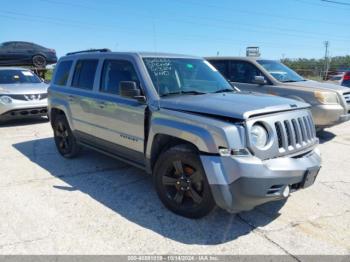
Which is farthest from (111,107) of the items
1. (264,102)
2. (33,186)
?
(264,102)

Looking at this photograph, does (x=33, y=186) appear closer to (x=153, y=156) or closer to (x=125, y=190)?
(x=125, y=190)

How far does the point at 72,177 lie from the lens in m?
5.07

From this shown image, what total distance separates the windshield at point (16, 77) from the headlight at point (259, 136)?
29.9 ft

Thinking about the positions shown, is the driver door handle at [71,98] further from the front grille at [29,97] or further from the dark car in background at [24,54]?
the dark car in background at [24,54]

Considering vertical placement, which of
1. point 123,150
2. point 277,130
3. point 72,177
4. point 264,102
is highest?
point 264,102

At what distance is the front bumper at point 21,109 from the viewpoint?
29.6 ft

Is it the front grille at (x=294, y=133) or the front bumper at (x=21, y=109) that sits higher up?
the front grille at (x=294, y=133)

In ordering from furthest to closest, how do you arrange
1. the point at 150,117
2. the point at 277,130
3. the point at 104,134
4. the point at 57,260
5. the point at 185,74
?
the point at 104,134
the point at 185,74
the point at 150,117
the point at 277,130
the point at 57,260

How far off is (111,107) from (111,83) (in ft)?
1.24

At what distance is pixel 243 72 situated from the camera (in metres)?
8.17

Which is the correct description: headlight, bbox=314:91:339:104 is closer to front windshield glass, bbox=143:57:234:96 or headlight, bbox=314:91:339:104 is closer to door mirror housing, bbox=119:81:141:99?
front windshield glass, bbox=143:57:234:96

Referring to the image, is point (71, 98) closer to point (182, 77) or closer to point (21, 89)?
point (182, 77)

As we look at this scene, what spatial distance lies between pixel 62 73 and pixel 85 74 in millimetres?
974

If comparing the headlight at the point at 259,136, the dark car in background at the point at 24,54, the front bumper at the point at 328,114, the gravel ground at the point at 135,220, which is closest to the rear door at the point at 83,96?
the gravel ground at the point at 135,220
